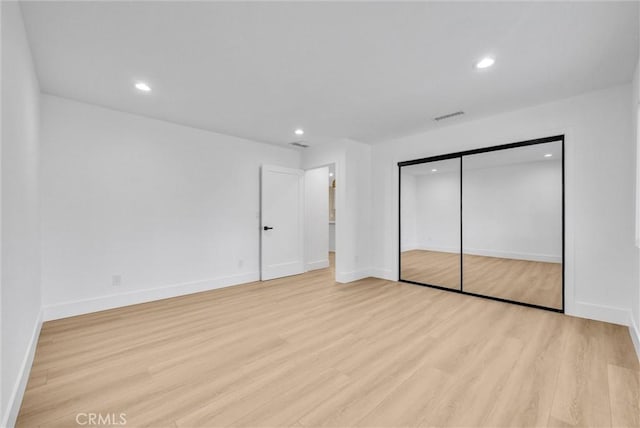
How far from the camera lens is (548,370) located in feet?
6.75

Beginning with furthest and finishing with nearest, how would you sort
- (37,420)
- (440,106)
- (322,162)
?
1. (322,162)
2. (440,106)
3. (37,420)

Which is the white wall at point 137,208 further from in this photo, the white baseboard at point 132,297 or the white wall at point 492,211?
the white wall at point 492,211

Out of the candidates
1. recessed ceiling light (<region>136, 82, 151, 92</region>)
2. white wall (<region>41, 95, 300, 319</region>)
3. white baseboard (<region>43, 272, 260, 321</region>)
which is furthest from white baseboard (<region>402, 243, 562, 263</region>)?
recessed ceiling light (<region>136, 82, 151, 92</region>)

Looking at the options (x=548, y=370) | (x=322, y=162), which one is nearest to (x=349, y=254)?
(x=322, y=162)

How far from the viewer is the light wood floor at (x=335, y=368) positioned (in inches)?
63.9

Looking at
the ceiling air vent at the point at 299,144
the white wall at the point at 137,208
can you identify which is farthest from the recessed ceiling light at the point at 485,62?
the white wall at the point at 137,208

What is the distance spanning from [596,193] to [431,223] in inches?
82.9

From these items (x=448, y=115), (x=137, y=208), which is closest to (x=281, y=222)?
(x=137, y=208)

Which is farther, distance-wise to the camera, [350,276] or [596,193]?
[350,276]

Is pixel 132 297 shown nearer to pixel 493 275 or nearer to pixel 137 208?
pixel 137 208

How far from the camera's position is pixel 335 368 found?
82.7 inches

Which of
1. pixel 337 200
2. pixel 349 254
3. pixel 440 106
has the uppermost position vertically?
pixel 440 106

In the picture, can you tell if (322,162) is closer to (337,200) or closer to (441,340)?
(337,200)

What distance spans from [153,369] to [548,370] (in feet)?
9.78
